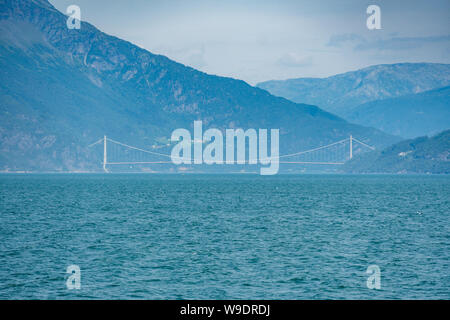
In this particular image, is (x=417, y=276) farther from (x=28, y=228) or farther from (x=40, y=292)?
(x=28, y=228)

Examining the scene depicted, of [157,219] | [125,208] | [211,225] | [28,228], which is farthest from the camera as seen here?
[125,208]

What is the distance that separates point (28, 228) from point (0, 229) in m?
1.73

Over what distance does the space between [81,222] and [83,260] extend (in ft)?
64.9

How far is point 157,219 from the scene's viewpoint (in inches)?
2099

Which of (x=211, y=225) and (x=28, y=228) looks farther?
(x=211, y=225)

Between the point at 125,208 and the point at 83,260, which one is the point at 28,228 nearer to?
the point at 83,260

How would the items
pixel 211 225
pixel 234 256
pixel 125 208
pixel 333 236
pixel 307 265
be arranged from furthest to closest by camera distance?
pixel 125 208, pixel 211 225, pixel 333 236, pixel 234 256, pixel 307 265

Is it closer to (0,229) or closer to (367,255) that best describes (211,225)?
(0,229)

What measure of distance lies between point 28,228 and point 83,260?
15113mm

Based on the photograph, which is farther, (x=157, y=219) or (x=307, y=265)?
(x=157, y=219)
